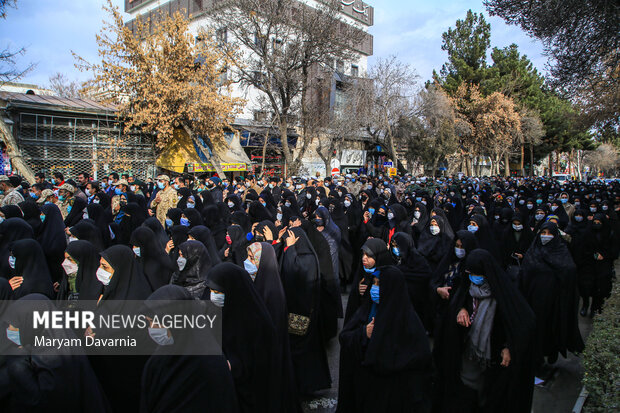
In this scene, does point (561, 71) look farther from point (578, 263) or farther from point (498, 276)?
point (498, 276)

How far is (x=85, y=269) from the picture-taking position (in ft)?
12.4

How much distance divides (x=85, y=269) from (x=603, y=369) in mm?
4393

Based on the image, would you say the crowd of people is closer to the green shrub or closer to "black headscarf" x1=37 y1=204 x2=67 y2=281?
"black headscarf" x1=37 y1=204 x2=67 y2=281

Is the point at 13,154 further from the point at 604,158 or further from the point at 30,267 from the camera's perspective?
the point at 604,158

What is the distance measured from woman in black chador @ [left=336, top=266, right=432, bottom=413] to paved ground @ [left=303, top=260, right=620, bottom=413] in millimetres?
979

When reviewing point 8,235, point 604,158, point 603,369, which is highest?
point 604,158

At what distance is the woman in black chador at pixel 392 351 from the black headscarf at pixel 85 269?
226cm

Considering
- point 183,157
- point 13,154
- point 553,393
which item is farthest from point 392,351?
point 183,157

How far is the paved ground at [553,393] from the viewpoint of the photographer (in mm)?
3961

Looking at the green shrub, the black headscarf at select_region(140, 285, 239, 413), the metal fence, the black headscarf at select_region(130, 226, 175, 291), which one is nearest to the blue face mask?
the black headscarf at select_region(140, 285, 239, 413)

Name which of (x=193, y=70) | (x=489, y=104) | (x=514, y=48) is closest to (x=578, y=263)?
(x=193, y=70)

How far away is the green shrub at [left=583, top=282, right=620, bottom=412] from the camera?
9.50 feet

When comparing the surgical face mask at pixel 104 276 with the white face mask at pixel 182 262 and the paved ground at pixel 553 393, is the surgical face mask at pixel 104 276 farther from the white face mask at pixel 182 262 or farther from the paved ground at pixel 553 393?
the paved ground at pixel 553 393

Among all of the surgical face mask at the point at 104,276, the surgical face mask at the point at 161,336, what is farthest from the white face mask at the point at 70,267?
the surgical face mask at the point at 161,336
